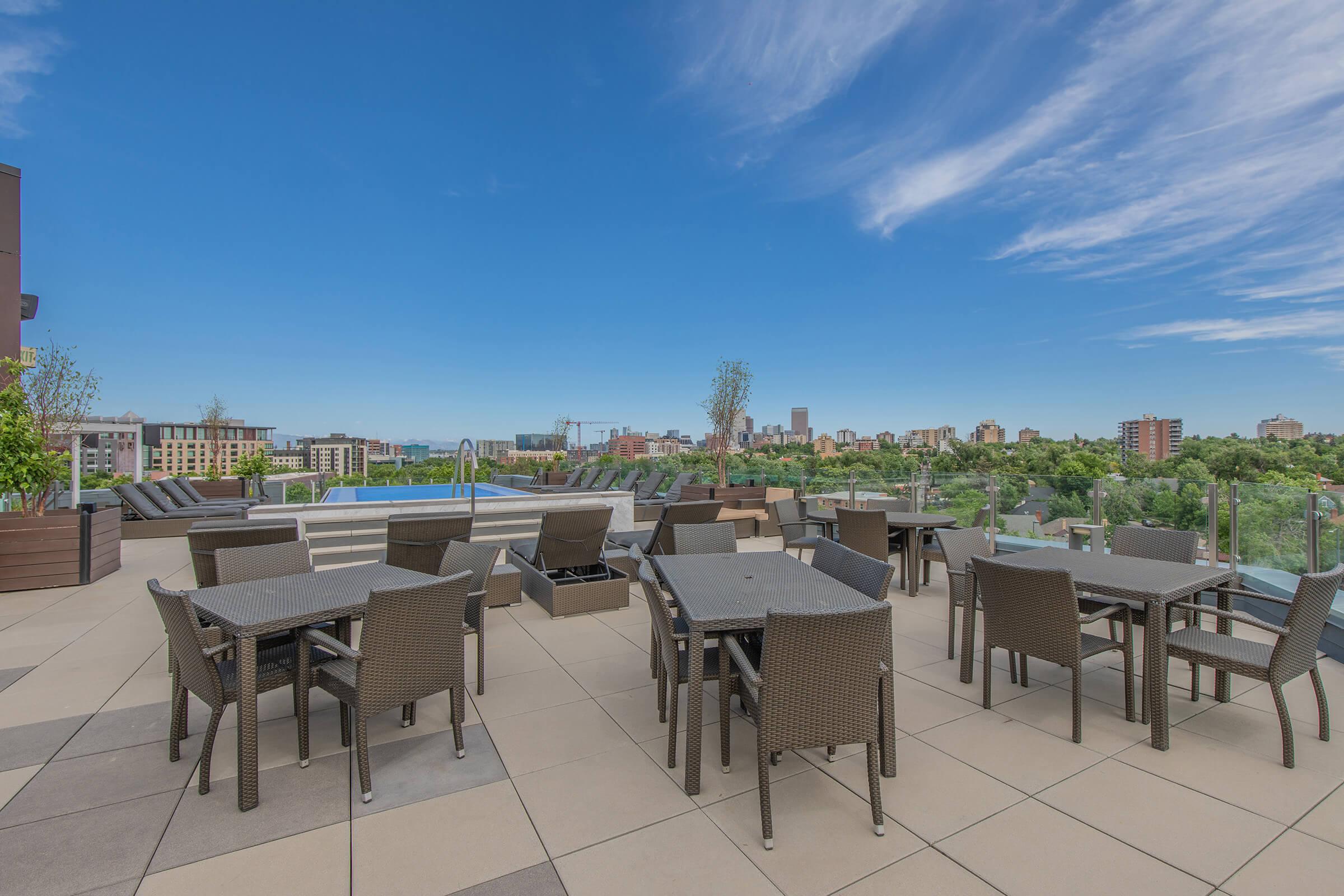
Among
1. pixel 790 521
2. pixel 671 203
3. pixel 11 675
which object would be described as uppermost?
pixel 671 203

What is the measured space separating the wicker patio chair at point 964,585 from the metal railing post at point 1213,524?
241 cm

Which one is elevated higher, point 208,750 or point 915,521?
point 915,521

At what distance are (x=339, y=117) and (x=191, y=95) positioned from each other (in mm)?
2736

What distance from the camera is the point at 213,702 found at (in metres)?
2.08

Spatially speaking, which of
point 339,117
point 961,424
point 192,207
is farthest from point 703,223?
point 961,424

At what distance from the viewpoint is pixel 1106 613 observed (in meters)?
2.76

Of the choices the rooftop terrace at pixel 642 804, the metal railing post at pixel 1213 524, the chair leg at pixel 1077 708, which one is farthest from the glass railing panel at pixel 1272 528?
the chair leg at pixel 1077 708

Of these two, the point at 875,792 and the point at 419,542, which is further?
the point at 419,542

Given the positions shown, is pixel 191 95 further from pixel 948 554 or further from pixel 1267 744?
pixel 1267 744

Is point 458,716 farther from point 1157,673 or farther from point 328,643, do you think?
point 1157,673

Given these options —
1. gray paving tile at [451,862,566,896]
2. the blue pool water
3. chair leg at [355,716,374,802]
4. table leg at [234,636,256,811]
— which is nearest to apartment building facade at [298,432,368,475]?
the blue pool water

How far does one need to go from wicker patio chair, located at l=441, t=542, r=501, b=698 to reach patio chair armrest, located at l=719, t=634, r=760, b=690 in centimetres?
139

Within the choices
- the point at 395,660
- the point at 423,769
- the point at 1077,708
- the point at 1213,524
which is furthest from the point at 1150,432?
the point at 395,660

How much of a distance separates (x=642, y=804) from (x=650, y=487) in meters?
9.97
